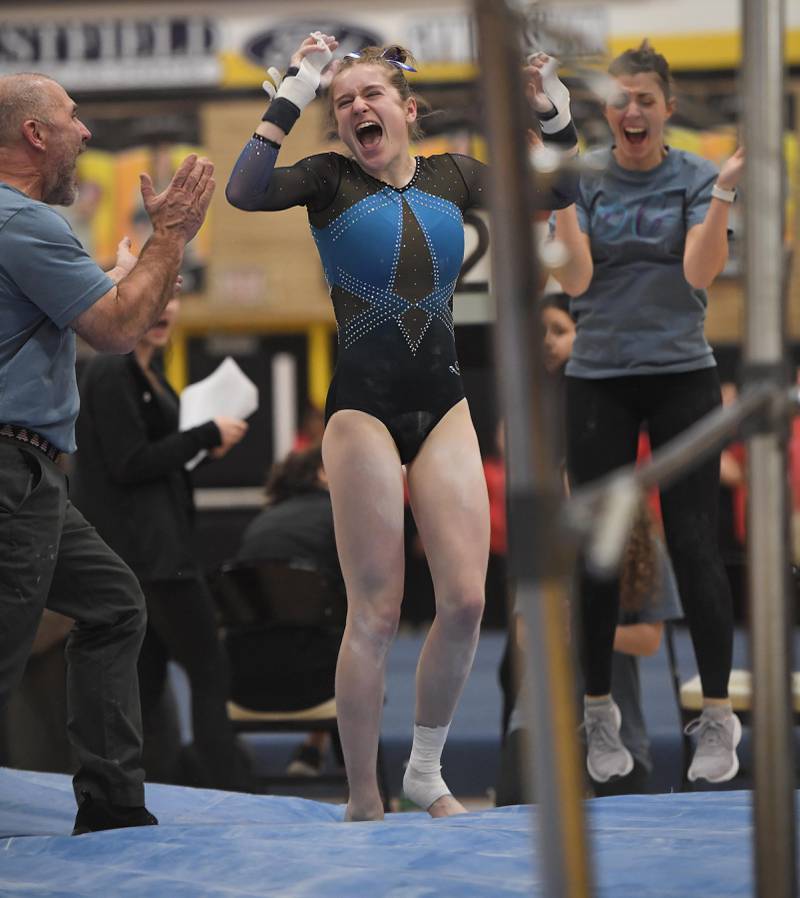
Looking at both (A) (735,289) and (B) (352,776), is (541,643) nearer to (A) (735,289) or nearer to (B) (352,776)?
(B) (352,776)

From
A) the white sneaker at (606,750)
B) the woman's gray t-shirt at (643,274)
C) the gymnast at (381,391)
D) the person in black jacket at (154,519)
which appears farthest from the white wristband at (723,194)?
the person in black jacket at (154,519)

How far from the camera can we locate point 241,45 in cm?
1036

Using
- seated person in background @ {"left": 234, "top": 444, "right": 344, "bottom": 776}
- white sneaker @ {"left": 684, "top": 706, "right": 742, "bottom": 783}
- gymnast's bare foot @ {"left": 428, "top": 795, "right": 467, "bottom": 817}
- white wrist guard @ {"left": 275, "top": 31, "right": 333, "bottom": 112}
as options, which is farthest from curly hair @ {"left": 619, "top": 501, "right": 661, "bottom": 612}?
white wrist guard @ {"left": 275, "top": 31, "right": 333, "bottom": 112}

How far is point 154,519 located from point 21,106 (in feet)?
5.54

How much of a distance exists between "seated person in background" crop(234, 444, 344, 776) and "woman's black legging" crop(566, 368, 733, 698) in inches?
49.0

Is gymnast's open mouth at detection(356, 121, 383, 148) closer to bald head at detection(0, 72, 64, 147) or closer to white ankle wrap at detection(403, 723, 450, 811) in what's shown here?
bald head at detection(0, 72, 64, 147)

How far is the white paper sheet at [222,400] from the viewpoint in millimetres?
4535

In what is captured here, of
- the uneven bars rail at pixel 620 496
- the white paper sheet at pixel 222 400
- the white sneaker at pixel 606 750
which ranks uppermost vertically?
the uneven bars rail at pixel 620 496

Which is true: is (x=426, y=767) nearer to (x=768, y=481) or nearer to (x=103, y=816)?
(x=103, y=816)

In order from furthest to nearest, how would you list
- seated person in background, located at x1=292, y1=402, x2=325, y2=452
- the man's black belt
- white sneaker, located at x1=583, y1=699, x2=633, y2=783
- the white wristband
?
seated person in background, located at x1=292, y1=402, x2=325, y2=452 → white sneaker, located at x1=583, y1=699, x2=633, y2=783 → the white wristband → the man's black belt

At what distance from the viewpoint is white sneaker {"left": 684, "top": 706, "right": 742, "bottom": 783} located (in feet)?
10.9

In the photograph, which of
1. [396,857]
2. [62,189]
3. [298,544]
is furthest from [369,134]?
[298,544]

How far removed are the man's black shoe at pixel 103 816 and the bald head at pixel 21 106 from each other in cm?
136

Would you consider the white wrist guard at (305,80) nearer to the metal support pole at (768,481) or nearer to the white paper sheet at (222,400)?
the metal support pole at (768,481)
